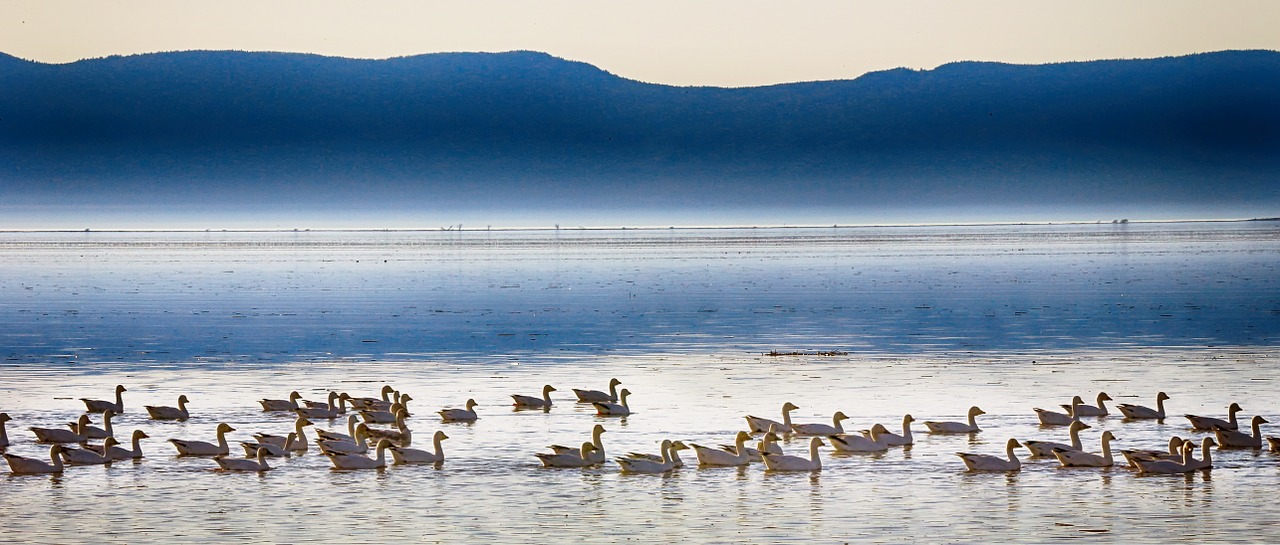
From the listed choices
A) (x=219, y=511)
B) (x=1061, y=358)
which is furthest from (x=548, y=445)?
(x=1061, y=358)

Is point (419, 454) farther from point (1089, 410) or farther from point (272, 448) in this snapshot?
point (1089, 410)

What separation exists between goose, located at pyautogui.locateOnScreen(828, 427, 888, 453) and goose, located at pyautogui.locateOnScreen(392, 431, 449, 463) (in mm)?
4599

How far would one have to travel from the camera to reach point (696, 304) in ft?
174

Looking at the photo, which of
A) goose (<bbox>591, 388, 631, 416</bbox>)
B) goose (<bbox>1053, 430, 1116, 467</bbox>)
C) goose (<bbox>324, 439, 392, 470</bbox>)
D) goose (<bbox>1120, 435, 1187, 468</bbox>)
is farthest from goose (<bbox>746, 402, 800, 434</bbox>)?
goose (<bbox>324, 439, 392, 470</bbox>)

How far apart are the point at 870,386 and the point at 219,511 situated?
13310 millimetres

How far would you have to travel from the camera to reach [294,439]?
2102 centimetres

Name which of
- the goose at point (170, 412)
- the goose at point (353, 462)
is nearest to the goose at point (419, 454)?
the goose at point (353, 462)

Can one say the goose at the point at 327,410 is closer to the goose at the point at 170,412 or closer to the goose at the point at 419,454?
the goose at the point at 170,412

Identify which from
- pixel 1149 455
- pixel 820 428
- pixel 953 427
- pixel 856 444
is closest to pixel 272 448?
pixel 820 428

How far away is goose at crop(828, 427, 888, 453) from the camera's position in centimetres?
2059

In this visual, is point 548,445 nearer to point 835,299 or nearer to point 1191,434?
point 1191,434

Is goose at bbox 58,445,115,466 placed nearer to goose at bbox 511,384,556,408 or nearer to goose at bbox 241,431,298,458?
goose at bbox 241,431,298,458

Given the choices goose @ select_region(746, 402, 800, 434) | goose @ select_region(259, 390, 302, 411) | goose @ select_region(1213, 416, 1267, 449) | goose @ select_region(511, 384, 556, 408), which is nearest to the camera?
goose @ select_region(1213, 416, 1267, 449)

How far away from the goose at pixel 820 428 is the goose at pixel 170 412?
842cm
